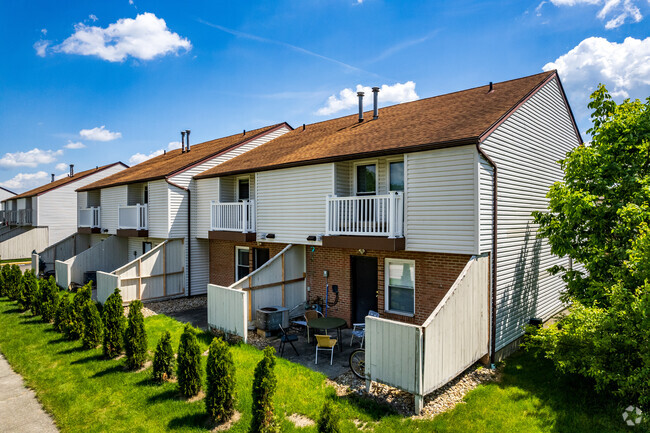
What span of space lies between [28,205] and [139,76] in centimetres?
2690

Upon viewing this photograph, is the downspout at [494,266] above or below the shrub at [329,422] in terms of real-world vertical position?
above

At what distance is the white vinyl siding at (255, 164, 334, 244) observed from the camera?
11602 millimetres

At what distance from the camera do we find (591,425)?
21.2 feet

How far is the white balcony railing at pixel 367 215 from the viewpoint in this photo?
31.1 feet

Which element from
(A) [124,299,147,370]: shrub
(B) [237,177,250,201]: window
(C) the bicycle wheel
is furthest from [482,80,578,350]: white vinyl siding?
(B) [237,177,250,201]: window

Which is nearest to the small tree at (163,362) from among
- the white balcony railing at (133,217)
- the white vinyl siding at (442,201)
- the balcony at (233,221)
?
the balcony at (233,221)

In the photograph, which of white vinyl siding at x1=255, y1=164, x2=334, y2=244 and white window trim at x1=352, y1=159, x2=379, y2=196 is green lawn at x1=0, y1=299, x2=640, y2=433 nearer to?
white vinyl siding at x1=255, y1=164, x2=334, y2=244

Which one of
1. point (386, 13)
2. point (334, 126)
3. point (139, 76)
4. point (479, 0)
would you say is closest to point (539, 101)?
point (479, 0)

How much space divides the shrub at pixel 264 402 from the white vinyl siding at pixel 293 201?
5.92 metres

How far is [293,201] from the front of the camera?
12.5 m

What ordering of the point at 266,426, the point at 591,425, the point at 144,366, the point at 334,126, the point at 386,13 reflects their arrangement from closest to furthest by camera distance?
the point at 266,426
the point at 591,425
the point at 144,366
the point at 386,13
the point at 334,126

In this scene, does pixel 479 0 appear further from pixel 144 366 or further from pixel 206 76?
pixel 144 366

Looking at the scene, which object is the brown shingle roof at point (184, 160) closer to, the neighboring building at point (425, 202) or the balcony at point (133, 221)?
the balcony at point (133, 221)

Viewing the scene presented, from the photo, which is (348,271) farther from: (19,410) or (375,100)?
(19,410)
